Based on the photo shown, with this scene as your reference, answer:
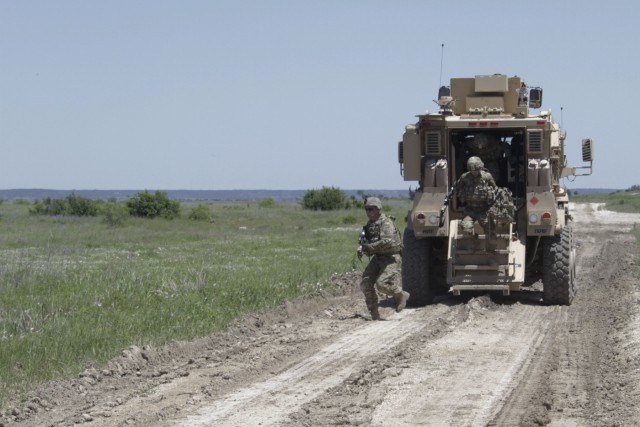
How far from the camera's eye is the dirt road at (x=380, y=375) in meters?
8.15

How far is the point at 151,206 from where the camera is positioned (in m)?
53.6

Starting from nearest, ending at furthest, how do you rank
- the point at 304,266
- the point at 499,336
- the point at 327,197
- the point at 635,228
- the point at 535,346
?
the point at 535,346
the point at 499,336
the point at 304,266
the point at 635,228
the point at 327,197

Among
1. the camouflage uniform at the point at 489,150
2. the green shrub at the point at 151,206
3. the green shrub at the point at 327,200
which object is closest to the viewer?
the camouflage uniform at the point at 489,150

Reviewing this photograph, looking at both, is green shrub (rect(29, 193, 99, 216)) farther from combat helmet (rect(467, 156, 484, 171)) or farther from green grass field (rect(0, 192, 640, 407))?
combat helmet (rect(467, 156, 484, 171))

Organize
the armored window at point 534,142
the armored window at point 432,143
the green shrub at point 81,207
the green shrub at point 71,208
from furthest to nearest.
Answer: the green shrub at point 71,208 < the green shrub at point 81,207 < the armored window at point 432,143 < the armored window at point 534,142

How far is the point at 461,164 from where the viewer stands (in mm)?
16516

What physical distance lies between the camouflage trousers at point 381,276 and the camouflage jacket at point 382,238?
0.60 ft

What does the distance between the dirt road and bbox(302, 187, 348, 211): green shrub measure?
54527 mm

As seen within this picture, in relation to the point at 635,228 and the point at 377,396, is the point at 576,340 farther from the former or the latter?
the point at 635,228

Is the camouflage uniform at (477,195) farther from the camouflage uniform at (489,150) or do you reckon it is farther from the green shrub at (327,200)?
the green shrub at (327,200)

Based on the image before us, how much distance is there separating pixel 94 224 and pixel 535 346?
119 feet

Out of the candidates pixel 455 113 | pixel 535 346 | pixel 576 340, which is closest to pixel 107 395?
pixel 535 346

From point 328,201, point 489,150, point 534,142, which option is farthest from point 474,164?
point 328,201

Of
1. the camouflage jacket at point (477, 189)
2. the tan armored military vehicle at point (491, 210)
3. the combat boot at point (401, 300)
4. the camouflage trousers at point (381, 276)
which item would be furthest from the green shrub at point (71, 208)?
the camouflage trousers at point (381, 276)
